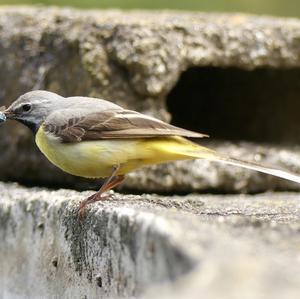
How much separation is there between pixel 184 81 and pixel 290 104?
82cm

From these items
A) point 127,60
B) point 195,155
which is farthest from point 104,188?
point 127,60

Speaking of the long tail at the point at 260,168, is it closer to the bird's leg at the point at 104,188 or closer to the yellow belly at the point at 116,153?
the yellow belly at the point at 116,153

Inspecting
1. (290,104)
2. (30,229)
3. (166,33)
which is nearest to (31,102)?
(30,229)

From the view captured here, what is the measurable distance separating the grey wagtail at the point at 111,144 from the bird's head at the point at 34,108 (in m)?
0.22

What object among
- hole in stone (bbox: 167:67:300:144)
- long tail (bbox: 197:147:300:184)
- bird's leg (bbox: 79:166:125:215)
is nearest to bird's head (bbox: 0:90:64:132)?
bird's leg (bbox: 79:166:125:215)

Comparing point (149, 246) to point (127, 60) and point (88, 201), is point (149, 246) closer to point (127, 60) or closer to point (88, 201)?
point (88, 201)

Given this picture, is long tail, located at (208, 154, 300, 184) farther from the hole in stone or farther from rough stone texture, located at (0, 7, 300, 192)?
the hole in stone

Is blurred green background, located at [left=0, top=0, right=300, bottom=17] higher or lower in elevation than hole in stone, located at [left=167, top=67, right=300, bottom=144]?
lower

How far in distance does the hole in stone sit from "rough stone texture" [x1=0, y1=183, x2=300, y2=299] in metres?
1.17

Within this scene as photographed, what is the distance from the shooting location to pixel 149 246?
3719mm

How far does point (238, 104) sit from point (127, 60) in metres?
1.71

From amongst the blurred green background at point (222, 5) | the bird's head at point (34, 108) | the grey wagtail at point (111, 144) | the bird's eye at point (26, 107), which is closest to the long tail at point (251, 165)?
the grey wagtail at point (111, 144)

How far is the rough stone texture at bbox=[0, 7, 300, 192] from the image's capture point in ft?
20.2

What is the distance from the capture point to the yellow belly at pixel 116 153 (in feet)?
16.8
